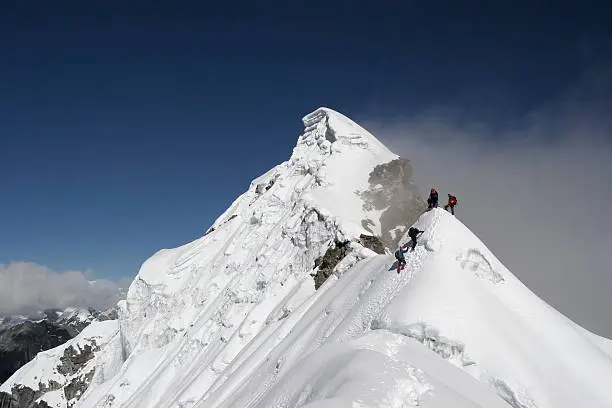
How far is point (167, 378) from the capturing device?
49.4m

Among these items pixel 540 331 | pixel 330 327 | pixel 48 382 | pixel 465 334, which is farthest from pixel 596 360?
pixel 48 382

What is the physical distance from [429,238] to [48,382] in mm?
98266

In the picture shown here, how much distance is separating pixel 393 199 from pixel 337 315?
30491mm

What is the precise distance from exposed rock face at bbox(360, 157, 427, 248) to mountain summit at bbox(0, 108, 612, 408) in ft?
0.63

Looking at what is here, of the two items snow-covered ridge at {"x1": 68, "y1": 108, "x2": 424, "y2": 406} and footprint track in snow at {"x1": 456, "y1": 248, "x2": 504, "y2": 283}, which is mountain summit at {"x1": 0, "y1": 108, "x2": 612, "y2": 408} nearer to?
footprint track in snow at {"x1": 456, "y1": 248, "x2": 504, "y2": 283}

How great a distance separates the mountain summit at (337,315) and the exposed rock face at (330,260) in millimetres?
237

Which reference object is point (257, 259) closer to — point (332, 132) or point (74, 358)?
point (332, 132)

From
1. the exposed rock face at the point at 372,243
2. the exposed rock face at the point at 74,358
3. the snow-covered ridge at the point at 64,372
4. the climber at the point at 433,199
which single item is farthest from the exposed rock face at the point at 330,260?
the exposed rock face at the point at 74,358

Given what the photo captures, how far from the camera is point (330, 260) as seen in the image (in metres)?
44.2

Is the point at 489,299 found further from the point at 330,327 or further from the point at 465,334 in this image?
the point at 330,327

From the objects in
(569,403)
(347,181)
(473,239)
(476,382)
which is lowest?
(476,382)

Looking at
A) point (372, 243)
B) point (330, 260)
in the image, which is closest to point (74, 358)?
point (330, 260)

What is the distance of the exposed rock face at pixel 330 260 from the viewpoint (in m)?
43.2

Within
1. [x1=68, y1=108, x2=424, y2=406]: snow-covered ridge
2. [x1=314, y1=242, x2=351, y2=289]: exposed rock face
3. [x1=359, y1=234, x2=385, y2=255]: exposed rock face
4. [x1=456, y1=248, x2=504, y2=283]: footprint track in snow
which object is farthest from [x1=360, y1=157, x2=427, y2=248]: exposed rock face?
[x1=456, y1=248, x2=504, y2=283]: footprint track in snow
